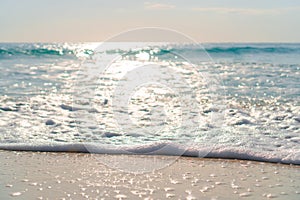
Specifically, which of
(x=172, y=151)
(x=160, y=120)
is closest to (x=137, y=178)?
(x=172, y=151)

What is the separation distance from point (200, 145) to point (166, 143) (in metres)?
0.43

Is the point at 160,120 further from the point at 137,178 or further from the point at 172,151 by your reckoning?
the point at 137,178

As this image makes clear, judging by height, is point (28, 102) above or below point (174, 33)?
below

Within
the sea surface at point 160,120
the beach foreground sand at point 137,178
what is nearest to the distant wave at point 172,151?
the sea surface at point 160,120

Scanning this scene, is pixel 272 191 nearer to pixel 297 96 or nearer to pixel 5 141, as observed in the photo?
pixel 5 141

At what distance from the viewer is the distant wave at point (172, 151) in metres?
5.18

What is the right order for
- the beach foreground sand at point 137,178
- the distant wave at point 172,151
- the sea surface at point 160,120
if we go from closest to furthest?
1. the beach foreground sand at point 137,178
2. the distant wave at point 172,151
3. the sea surface at point 160,120

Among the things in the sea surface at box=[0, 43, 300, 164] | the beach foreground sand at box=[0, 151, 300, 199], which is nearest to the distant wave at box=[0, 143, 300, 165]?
the sea surface at box=[0, 43, 300, 164]

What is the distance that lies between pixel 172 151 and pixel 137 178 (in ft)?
3.85

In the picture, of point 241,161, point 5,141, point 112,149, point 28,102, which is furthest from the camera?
point 28,102

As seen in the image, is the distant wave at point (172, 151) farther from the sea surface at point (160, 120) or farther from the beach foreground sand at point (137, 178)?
the beach foreground sand at point (137, 178)

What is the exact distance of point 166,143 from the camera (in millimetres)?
5695

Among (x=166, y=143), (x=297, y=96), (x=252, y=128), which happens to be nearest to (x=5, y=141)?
(x=166, y=143)

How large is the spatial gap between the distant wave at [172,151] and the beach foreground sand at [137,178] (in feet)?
0.55
